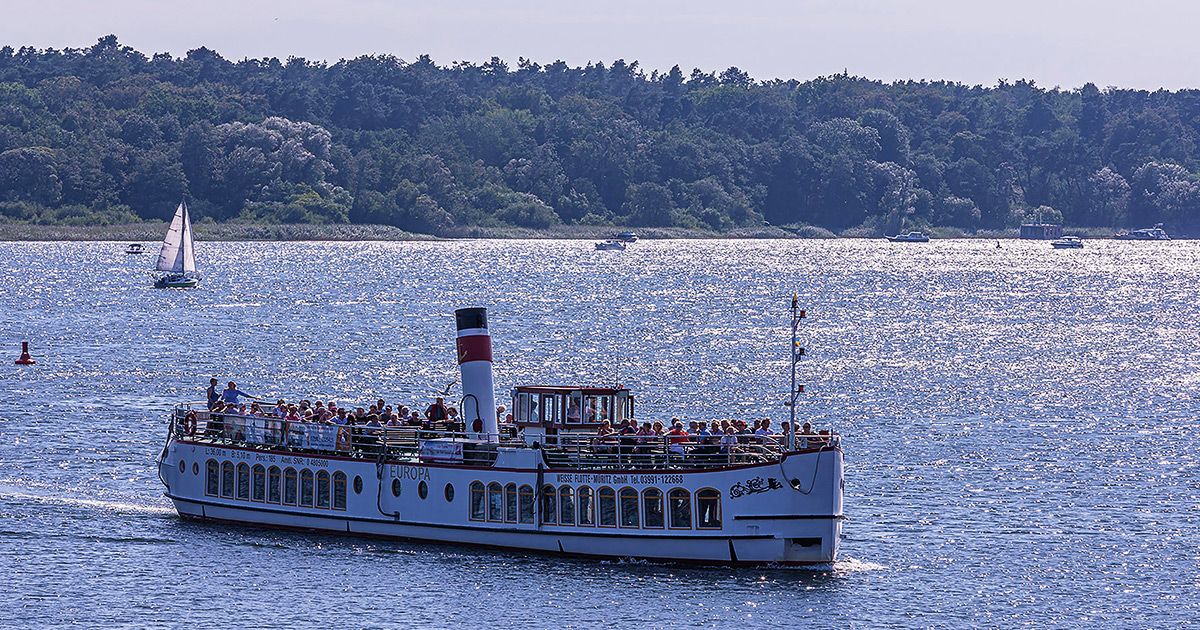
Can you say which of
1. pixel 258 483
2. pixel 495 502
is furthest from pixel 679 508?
pixel 258 483

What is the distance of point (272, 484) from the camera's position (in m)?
67.8

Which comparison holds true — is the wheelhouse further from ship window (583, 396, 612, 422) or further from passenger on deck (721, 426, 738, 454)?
passenger on deck (721, 426, 738, 454)

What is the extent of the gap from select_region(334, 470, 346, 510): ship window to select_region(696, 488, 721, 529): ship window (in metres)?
11.5

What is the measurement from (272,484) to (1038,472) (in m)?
32.7

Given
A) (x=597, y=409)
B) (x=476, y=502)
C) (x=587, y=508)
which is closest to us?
(x=587, y=508)

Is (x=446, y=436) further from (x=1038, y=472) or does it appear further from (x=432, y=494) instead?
(x=1038, y=472)

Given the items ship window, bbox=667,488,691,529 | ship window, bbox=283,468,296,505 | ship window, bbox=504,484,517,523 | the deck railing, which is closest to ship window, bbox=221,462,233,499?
the deck railing

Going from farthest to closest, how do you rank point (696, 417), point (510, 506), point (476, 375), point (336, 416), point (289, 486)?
point (696, 417) < point (336, 416) < point (289, 486) < point (476, 375) < point (510, 506)

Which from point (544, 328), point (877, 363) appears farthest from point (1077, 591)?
point (544, 328)

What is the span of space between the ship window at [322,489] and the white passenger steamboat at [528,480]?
6 centimetres

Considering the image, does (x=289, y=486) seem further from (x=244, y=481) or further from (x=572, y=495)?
(x=572, y=495)

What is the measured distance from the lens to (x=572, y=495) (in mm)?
62719

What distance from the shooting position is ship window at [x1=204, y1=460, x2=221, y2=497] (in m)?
69.1

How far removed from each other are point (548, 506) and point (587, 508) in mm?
1217
